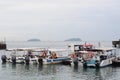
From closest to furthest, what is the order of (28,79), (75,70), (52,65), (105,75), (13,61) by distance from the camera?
(28,79) → (105,75) → (75,70) → (52,65) → (13,61)

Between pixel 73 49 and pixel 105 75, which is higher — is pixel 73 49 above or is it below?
above

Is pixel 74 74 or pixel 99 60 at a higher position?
pixel 99 60

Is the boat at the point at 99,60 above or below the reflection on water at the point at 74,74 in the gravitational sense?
above

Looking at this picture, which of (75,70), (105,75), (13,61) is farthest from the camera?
(13,61)

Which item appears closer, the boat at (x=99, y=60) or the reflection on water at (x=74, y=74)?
the reflection on water at (x=74, y=74)

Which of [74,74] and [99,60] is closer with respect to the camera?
[74,74]

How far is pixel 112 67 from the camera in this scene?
57.2m

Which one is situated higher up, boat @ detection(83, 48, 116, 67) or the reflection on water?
boat @ detection(83, 48, 116, 67)

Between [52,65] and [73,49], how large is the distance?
945cm

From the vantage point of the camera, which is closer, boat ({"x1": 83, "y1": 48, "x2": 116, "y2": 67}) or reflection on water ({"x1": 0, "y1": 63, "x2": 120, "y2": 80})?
reflection on water ({"x1": 0, "y1": 63, "x2": 120, "y2": 80})

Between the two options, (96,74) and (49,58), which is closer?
(96,74)

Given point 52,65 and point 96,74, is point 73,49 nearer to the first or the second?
point 52,65

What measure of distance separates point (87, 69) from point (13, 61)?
59.4 feet

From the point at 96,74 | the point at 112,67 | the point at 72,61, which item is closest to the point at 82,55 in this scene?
the point at 72,61
